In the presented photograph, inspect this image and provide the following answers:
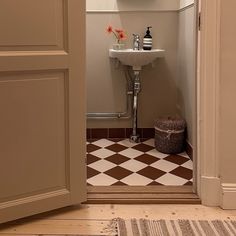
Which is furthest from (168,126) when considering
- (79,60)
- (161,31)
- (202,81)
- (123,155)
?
(79,60)

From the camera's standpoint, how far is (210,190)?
219cm

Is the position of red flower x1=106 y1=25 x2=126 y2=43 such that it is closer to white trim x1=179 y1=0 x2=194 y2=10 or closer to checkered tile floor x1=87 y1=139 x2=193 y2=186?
white trim x1=179 y1=0 x2=194 y2=10

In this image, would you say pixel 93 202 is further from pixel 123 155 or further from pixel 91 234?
pixel 123 155

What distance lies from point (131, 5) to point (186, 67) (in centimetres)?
80

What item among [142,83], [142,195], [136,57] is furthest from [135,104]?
[142,195]

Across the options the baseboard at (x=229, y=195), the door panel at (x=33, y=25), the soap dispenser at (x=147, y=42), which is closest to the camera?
the door panel at (x=33, y=25)

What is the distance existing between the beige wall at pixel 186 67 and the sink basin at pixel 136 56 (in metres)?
0.22

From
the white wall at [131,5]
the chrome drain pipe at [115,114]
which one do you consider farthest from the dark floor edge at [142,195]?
the white wall at [131,5]

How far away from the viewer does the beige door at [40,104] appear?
1834 mm

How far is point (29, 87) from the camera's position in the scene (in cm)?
189

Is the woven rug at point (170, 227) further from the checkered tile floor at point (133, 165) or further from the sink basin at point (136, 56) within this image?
the sink basin at point (136, 56)

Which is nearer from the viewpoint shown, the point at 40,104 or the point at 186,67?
the point at 40,104

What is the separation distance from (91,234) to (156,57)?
1.90 meters

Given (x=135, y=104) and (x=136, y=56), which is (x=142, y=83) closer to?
(x=135, y=104)
